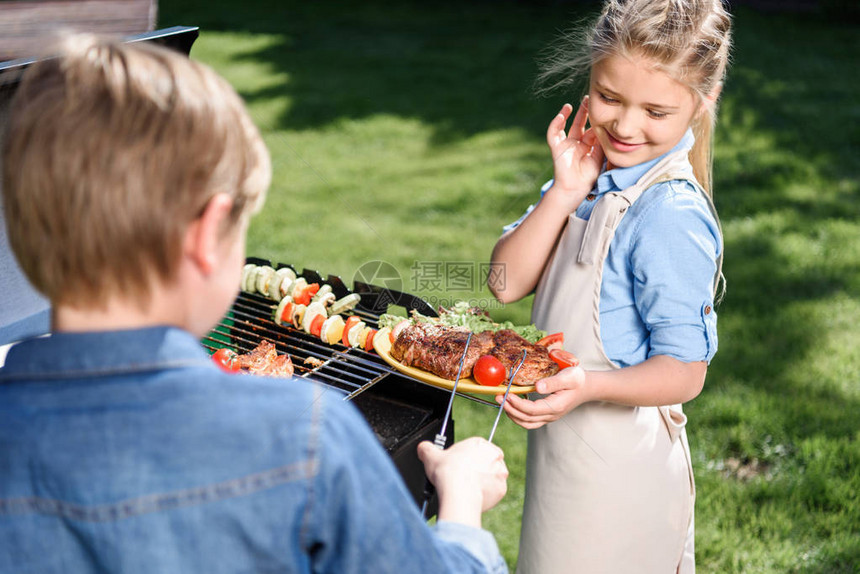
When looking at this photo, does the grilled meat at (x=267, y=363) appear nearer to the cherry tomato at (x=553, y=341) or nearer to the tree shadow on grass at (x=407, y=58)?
the cherry tomato at (x=553, y=341)

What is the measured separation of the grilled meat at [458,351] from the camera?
2.01 metres

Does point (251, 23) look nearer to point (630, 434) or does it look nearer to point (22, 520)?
point (630, 434)

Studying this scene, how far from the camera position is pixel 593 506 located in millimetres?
2100

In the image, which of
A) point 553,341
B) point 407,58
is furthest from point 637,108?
point 407,58

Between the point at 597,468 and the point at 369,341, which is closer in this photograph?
the point at 597,468

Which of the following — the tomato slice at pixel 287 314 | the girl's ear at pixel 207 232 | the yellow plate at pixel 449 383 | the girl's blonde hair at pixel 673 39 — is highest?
the girl's blonde hair at pixel 673 39

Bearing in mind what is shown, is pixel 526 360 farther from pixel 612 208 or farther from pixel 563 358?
pixel 612 208

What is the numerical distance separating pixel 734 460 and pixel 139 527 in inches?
122

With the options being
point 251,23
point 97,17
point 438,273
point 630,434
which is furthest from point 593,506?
point 251,23

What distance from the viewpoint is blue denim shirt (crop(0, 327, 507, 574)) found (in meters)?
0.91

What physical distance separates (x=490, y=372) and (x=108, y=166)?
1.28 metres

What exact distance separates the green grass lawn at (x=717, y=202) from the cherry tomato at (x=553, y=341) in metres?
0.46

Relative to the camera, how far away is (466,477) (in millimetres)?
1333

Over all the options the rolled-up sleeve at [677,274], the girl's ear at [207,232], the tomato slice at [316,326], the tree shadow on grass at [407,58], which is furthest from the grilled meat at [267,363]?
the girl's ear at [207,232]
